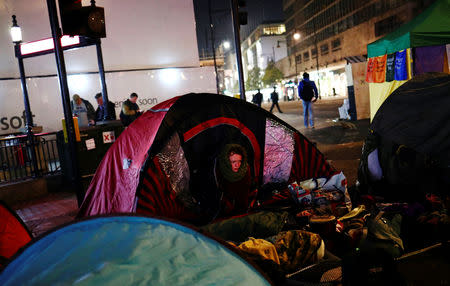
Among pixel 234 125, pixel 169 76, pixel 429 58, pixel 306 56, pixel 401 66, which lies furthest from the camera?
pixel 306 56

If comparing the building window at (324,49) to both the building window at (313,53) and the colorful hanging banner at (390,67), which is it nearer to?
the building window at (313,53)

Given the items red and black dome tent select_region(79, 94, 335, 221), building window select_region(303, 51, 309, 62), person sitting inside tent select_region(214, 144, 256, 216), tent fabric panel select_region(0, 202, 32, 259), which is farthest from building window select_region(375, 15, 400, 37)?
tent fabric panel select_region(0, 202, 32, 259)

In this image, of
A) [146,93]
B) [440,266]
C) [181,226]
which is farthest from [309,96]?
[181,226]

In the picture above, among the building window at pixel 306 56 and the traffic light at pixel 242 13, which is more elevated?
the building window at pixel 306 56

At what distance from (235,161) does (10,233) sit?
2597 millimetres

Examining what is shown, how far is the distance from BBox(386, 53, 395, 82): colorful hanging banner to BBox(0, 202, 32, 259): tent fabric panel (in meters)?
8.67

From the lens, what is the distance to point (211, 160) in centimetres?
481

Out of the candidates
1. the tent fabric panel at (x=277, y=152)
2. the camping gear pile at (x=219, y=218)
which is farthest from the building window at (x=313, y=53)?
the camping gear pile at (x=219, y=218)

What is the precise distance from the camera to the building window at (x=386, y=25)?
134 ft

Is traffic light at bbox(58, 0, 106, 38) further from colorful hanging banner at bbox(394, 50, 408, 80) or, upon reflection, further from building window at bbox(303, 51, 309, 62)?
building window at bbox(303, 51, 309, 62)

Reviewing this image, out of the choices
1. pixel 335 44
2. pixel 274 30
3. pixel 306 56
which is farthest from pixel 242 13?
pixel 274 30

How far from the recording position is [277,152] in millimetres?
5164

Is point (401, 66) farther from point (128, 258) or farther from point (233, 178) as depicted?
point (128, 258)

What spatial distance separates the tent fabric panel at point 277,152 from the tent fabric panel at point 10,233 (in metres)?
3.07
